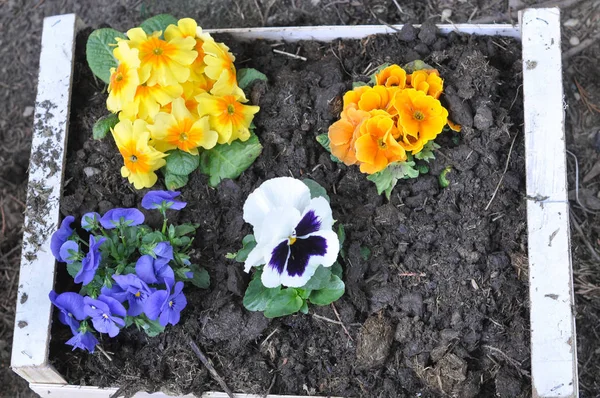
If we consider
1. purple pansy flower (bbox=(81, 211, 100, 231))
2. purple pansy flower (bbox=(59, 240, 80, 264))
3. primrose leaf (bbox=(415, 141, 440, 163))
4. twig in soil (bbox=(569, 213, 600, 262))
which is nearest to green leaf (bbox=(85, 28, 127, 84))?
purple pansy flower (bbox=(81, 211, 100, 231))

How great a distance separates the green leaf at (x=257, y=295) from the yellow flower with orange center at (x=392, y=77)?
0.88m

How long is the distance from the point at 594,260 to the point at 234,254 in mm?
1687

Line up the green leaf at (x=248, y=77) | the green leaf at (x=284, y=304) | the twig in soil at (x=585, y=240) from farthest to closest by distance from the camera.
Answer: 1. the twig in soil at (x=585, y=240)
2. the green leaf at (x=248, y=77)
3. the green leaf at (x=284, y=304)

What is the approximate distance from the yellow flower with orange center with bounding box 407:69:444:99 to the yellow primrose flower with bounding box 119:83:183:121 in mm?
891

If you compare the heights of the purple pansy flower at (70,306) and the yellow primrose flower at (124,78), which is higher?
the yellow primrose flower at (124,78)

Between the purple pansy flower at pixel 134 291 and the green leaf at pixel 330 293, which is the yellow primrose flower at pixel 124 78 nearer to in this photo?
the purple pansy flower at pixel 134 291

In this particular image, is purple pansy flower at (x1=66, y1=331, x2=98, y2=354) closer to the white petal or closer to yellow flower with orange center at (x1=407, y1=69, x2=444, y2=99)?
the white petal

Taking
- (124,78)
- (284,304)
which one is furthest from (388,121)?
(124,78)

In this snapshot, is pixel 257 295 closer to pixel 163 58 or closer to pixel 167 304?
pixel 167 304

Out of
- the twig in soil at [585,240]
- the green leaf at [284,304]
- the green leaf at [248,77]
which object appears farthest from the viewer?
the twig in soil at [585,240]

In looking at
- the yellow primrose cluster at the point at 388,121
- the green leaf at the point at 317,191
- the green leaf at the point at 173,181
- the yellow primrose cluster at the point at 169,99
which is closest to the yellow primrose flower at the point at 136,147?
the yellow primrose cluster at the point at 169,99

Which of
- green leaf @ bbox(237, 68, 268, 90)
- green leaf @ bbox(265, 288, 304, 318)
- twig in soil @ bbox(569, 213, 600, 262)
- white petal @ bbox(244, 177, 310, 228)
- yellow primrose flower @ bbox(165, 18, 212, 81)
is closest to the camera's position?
white petal @ bbox(244, 177, 310, 228)

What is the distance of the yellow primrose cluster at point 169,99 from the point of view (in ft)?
9.15

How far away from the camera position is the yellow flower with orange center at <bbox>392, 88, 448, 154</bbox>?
2.74 metres
